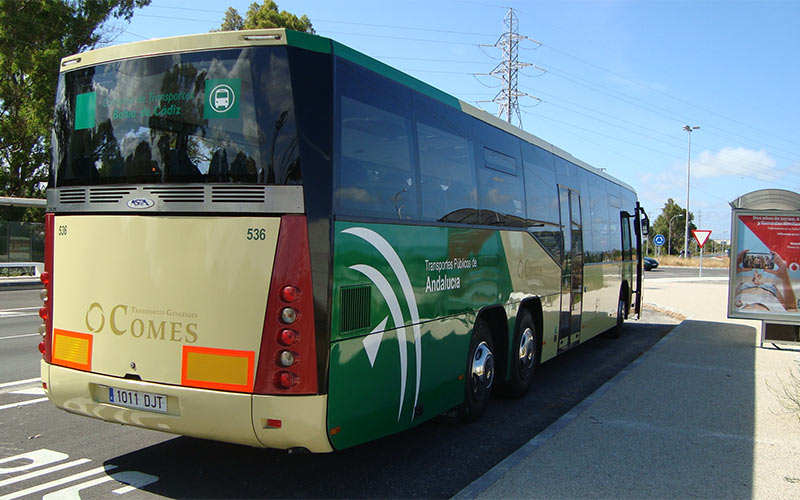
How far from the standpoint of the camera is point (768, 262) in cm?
1209

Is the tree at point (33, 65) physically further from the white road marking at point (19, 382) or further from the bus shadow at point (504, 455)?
the bus shadow at point (504, 455)

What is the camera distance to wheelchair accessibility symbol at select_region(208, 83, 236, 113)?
4.50 m

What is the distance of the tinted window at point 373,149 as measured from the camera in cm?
462

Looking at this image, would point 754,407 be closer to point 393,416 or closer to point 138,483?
point 393,416

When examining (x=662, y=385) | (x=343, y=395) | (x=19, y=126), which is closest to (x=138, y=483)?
(x=343, y=395)

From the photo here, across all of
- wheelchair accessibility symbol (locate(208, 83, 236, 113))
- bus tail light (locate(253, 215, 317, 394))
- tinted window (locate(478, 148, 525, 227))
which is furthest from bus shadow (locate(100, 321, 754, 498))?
wheelchair accessibility symbol (locate(208, 83, 236, 113))

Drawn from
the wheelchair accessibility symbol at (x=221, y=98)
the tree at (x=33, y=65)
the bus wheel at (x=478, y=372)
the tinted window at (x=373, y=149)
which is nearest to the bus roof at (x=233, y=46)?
the tinted window at (x=373, y=149)

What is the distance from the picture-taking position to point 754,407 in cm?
726

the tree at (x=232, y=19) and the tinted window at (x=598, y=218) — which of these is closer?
the tinted window at (x=598, y=218)

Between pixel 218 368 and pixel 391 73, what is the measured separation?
9.21ft

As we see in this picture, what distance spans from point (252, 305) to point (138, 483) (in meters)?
1.87

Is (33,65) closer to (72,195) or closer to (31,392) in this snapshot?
(31,392)

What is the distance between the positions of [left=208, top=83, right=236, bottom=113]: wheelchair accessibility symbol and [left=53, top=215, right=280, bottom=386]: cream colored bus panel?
795mm

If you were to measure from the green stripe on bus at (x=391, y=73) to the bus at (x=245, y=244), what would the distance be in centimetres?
3
